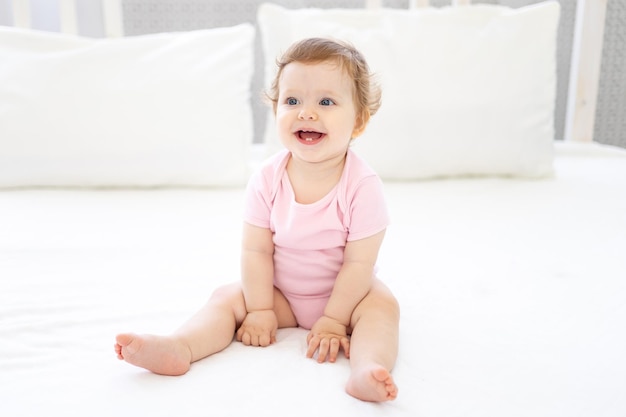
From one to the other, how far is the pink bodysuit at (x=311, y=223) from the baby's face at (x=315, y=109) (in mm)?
53

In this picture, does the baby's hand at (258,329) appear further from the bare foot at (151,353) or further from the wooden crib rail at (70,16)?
the wooden crib rail at (70,16)

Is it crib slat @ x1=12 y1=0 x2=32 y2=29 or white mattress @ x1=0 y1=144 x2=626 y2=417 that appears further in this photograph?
crib slat @ x1=12 y1=0 x2=32 y2=29

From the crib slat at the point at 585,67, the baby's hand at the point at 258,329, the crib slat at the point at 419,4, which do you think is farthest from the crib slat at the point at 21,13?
the crib slat at the point at 585,67

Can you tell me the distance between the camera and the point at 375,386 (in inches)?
22.0

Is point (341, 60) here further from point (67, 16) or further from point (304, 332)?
point (67, 16)

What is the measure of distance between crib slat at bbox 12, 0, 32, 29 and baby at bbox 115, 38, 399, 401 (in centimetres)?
129

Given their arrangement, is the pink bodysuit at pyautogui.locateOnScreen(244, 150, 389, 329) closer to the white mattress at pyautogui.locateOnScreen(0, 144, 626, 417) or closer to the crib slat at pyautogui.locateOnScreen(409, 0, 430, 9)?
the white mattress at pyautogui.locateOnScreen(0, 144, 626, 417)

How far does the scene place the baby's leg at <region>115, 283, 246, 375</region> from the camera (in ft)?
2.00

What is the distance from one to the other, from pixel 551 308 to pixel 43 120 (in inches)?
45.8

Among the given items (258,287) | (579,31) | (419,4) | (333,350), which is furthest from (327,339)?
(579,31)

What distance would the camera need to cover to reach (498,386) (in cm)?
61

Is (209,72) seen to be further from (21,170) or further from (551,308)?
(551,308)

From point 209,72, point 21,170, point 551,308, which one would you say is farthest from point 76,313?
point 209,72

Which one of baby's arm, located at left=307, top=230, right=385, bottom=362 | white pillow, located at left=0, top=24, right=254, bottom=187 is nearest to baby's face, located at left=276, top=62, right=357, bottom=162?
baby's arm, located at left=307, top=230, right=385, bottom=362
